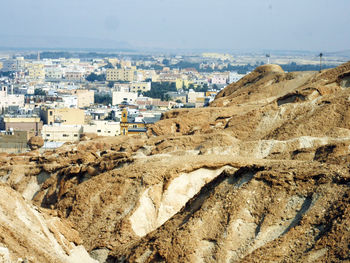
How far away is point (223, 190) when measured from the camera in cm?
1363

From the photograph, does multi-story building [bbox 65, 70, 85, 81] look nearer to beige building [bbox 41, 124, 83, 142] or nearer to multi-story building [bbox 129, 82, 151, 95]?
multi-story building [bbox 129, 82, 151, 95]

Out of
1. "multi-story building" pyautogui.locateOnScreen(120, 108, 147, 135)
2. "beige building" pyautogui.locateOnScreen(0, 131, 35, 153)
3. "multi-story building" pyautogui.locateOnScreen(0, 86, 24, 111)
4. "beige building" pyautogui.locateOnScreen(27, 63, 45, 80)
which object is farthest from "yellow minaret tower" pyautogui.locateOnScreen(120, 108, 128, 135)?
"beige building" pyautogui.locateOnScreen(27, 63, 45, 80)

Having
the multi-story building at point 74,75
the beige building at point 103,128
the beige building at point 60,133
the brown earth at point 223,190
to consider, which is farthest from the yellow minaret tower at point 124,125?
the multi-story building at point 74,75

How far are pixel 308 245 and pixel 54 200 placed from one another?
9.41m

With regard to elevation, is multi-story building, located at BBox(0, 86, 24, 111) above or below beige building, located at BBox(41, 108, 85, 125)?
below

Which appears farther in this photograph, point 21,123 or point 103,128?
point 21,123

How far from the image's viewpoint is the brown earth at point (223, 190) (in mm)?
12031

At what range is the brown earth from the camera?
12031 mm

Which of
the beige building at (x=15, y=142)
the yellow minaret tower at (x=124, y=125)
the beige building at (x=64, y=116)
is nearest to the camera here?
the beige building at (x=15, y=142)

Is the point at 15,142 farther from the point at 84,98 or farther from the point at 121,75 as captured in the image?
the point at 121,75

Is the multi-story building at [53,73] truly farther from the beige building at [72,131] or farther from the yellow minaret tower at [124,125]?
the beige building at [72,131]

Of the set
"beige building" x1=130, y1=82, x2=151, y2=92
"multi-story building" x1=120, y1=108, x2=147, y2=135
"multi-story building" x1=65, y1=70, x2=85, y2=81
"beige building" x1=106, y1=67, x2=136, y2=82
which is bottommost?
"multi-story building" x1=65, y1=70, x2=85, y2=81

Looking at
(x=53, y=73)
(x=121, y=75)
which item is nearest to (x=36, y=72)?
(x=53, y=73)

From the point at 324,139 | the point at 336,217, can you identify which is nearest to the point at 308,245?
the point at 336,217
